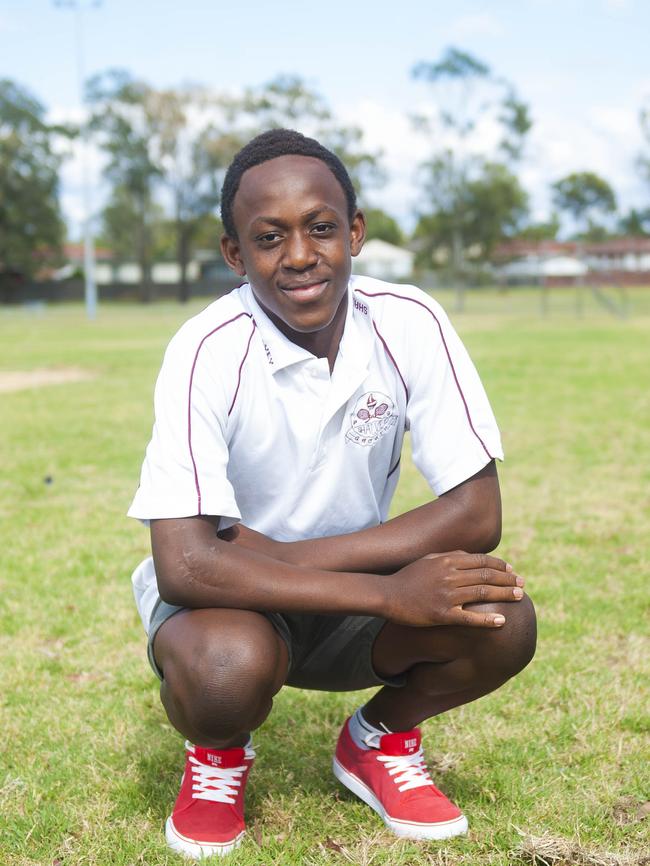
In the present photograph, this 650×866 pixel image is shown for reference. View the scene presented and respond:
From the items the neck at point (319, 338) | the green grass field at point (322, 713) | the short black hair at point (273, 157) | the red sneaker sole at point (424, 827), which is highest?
the short black hair at point (273, 157)

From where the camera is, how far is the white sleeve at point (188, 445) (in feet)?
7.54

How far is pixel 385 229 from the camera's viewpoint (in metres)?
85.2

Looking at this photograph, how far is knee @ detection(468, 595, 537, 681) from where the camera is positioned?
2.30 metres

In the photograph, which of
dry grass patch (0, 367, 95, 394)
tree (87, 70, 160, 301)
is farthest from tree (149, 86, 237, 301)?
dry grass patch (0, 367, 95, 394)

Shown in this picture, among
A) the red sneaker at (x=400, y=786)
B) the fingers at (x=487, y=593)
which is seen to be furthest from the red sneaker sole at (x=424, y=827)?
the fingers at (x=487, y=593)

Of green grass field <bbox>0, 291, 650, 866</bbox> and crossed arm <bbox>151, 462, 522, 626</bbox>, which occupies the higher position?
crossed arm <bbox>151, 462, 522, 626</bbox>

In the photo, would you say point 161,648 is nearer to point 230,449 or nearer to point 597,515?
point 230,449

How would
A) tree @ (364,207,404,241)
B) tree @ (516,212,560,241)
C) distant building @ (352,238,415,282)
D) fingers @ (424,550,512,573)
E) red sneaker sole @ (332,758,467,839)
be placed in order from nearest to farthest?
fingers @ (424,550,512,573) < red sneaker sole @ (332,758,467,839) < tree @ (516,212,560,241) < distant building @ (352,238,415,282) < tree @ (364,207,404,241)

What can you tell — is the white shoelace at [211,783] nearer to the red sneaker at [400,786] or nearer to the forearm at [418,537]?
the red sneaker at [400,786]

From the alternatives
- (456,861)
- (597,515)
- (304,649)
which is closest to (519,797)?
(456,861)

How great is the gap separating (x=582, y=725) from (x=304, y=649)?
991mm

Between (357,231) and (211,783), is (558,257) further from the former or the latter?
(211,783)

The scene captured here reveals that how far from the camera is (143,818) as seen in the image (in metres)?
2.54

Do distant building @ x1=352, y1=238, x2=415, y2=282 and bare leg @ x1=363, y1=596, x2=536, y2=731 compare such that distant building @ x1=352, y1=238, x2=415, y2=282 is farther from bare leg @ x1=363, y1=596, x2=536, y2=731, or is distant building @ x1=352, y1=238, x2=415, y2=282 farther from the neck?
bare leg @ x1=363, y1=596, x2=536, y2=731
